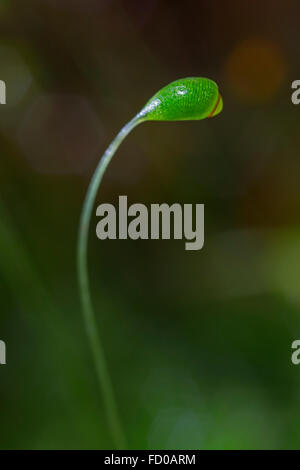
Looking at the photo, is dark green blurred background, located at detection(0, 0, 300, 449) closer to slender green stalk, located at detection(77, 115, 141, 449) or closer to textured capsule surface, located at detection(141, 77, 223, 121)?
slender green stalk, located at detection(77, 115, 141, 449)

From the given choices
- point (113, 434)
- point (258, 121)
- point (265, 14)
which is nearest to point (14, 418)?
point (113, 434)

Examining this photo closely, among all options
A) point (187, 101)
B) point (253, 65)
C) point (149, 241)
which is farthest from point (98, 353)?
point (253, 65)

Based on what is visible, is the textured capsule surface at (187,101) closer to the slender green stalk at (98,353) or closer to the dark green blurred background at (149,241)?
the slender green stalk at (98,353)

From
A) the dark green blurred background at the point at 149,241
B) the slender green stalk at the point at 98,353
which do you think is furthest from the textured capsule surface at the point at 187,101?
the dark green blurred background at the point at 149,241

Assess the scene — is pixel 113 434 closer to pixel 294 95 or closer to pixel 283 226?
pixel 283 226

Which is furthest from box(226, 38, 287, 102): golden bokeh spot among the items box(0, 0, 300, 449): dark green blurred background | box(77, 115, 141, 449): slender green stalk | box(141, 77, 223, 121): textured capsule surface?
box(141, 77, 223, 121): textured capsule surface

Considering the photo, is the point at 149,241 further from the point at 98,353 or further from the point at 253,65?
the point at 253,65
